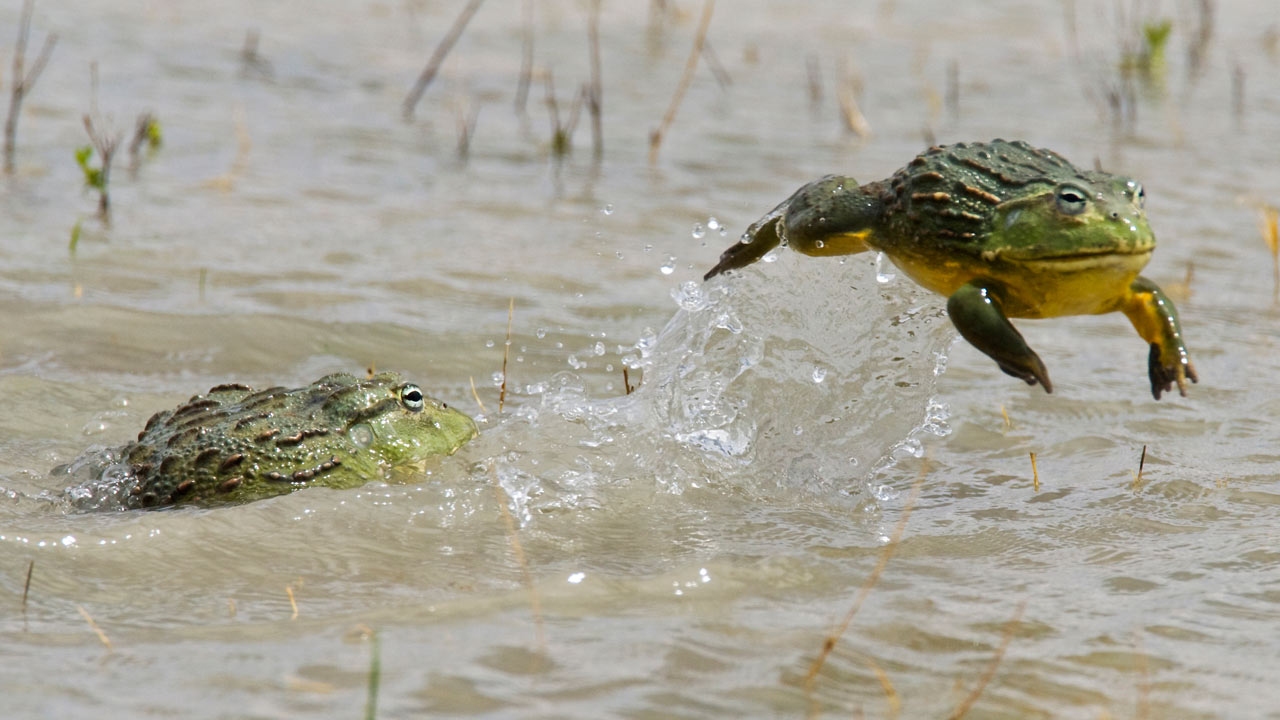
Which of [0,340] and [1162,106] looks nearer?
[0,340]

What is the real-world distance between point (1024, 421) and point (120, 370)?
3.58 meters

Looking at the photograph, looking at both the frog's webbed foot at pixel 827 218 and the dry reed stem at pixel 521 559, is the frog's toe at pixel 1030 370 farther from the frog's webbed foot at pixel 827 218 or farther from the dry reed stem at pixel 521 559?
the dry reed stem at pixel 521 559

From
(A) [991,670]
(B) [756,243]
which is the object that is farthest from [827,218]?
(A) [991,670]

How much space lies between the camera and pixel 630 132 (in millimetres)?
9562

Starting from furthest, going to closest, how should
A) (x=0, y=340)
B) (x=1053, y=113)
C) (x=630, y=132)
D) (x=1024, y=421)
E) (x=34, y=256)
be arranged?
(x=1053, y=113)
(x=630, y=132)
(x=34, y=256)
(x=0, y=340)
(x=1024, y=421)

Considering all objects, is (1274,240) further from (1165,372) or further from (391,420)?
(391,420)

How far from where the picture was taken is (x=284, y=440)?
4.16 m

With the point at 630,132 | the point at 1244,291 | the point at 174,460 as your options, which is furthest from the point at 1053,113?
the point at 174,460

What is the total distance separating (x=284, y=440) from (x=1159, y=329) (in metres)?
2.56

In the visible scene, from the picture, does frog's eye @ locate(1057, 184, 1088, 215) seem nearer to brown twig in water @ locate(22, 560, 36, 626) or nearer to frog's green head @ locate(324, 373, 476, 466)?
frog's green head @ locate(324, 373, 476, 466)

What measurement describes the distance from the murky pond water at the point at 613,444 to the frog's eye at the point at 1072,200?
100 centimetres

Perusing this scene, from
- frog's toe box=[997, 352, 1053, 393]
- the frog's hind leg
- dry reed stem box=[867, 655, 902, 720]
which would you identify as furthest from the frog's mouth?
dry reed stem box=[867, 655, 902, 720]

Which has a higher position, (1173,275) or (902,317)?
(902,317)

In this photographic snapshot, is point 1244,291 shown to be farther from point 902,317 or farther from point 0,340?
point 0,340
